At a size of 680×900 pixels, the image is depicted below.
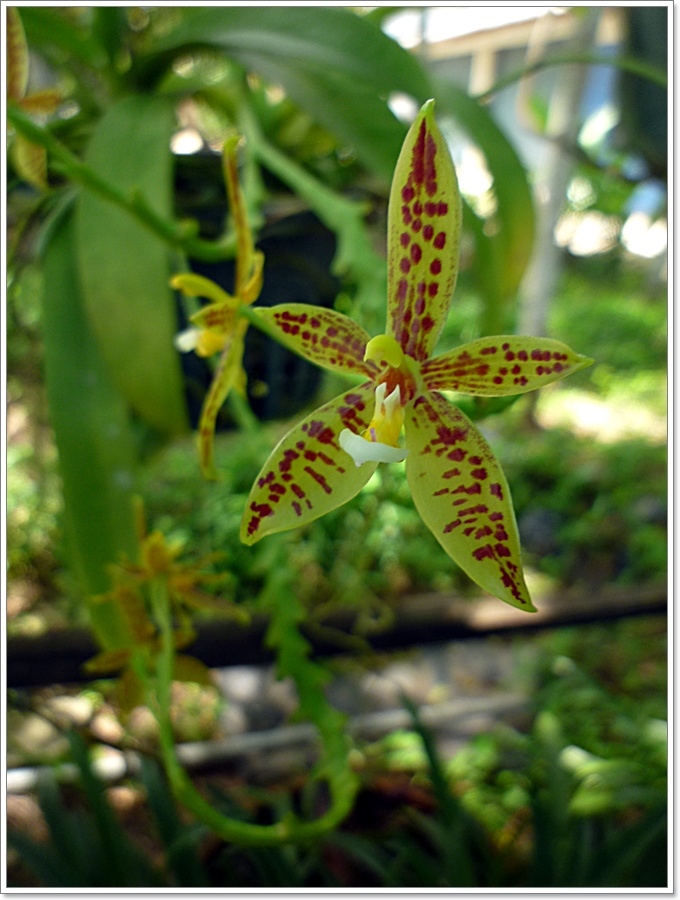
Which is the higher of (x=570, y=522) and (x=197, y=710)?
(x=570, y=522)

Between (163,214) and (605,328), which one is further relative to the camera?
(605,328)

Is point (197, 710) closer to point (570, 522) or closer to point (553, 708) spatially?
point (553, 708)

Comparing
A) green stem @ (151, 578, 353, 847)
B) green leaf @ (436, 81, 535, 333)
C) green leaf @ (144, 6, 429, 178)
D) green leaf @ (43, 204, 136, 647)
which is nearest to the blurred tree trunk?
green leaf @ (436, 81, 535, 333)

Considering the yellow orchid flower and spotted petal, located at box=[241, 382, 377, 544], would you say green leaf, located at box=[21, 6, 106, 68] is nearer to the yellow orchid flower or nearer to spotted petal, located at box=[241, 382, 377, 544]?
the yellow orchid flower

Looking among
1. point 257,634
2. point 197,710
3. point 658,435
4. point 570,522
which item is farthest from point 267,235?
point 658,435

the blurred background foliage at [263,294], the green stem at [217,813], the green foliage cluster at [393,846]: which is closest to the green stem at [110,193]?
the blurred background foliage at [263,294]

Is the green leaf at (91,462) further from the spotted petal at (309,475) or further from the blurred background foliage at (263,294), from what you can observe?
the spotted petal at (309,475)
